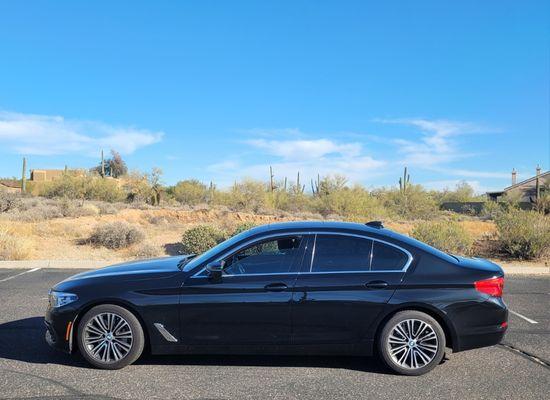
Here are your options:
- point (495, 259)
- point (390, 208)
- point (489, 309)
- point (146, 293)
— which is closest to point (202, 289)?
point (146, 293)

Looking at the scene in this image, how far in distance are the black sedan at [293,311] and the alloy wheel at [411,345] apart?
1 centimetres

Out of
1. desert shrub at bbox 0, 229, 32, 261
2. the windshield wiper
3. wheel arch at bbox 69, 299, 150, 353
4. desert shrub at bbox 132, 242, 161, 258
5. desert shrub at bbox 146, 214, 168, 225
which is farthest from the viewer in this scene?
desert shrub at bbox 146, 214, 168, 225

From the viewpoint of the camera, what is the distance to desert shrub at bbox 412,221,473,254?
51.1 feet

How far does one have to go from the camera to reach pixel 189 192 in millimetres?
46531

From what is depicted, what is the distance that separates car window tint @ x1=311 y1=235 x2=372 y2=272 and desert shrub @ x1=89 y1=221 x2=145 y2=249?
13.0m

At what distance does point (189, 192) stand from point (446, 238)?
33.3 metres

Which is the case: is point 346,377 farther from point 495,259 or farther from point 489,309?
point 495,259

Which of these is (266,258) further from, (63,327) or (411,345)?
(63,327)

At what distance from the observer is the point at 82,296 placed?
5.48 m

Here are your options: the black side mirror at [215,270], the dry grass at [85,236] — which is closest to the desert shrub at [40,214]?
the dry grass at [85,236]

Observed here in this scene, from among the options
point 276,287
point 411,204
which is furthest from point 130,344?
point 411,204

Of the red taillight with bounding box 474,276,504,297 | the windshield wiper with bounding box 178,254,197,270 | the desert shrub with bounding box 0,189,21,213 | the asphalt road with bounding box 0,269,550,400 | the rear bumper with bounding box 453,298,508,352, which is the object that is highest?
the desert shrub with bounding box 0,189,21,213

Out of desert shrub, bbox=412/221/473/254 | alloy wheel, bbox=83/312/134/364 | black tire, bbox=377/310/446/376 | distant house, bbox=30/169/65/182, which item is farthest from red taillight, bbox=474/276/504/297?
distant house, bbox=30/169/65/182

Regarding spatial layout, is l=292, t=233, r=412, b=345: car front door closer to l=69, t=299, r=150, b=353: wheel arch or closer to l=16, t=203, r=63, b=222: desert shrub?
l=69, t=299, r=150, b=353: wheel arch
